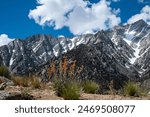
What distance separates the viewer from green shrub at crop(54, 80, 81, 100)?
12.1 m

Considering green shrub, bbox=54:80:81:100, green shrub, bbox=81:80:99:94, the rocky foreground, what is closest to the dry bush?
the rocky foreground

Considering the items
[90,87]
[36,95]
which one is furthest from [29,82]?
[36,95]

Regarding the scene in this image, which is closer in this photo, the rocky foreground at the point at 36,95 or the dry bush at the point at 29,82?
the rocky foreground at the point at 36,95

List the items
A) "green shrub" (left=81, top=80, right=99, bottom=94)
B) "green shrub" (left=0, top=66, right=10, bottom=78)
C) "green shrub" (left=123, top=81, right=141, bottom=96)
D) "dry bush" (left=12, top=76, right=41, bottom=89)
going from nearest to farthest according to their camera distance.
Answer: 1. "green shrub" (left=123, top=81, right=141, bottom=96)
2. "green shrub" (left=81, top=80, right=99, bottom=94)
3. "dry bush" (left=12, top=76, right=41, bottom=89)
4. "green shrub" (left=0, top=66, right=10, bottom=78)

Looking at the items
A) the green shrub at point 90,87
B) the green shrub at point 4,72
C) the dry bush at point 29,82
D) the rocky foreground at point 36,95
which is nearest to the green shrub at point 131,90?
the rocky foreground at point 36,95

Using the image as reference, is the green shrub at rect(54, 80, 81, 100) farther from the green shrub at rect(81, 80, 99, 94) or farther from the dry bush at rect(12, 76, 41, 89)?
the dry bush at rect(12, 76, 41, 89)

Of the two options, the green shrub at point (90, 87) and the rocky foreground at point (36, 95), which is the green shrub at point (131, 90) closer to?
the rocky foreground at point (36, 95)

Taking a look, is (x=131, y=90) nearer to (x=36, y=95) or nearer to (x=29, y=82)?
(x=36, y=95)

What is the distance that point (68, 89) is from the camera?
1241 cm

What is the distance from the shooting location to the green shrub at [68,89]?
12.1 meters

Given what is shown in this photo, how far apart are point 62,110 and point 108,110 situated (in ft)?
3.12

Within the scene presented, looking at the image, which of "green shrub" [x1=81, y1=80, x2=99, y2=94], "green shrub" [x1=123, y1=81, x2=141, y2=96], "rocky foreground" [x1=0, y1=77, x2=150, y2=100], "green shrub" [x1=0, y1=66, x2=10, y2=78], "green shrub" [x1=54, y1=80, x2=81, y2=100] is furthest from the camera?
"green shrub" [x1=0, y1=66, x2=10, y2=78]

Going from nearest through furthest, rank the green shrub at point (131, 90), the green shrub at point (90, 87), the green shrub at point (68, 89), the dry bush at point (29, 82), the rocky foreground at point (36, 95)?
the rocky foreground at point (36, 95) → the green shrub at point (68, 89) → the green shrub at point (131, 90) → the green shrub at point (90, 87) → the dry bush at point (29, 82)

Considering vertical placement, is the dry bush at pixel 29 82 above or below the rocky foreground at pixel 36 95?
above
